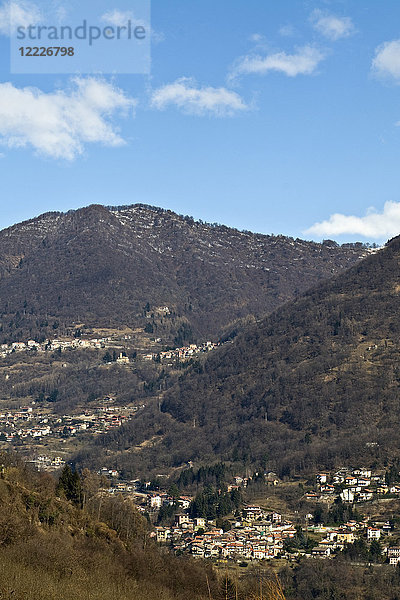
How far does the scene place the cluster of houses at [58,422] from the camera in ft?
473

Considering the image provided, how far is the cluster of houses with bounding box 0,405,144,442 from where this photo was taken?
14412 cm

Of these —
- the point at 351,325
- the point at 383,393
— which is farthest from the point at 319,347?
the point at 383,393

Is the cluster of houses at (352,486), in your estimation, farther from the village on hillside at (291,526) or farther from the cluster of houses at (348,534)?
the cluster of houses at (348,534)

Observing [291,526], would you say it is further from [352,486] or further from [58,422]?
[58,422]

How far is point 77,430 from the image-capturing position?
148 meters

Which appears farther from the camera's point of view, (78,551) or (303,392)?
(303,392)

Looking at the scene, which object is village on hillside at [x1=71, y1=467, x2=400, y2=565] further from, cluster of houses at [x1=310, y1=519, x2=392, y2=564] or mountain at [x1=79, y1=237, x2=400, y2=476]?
mountain at [x1=79, y1=237, x2=400, y2=476]

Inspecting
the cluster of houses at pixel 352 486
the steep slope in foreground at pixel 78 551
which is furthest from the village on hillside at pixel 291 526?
the steep slope in foreground at pixel 78 551

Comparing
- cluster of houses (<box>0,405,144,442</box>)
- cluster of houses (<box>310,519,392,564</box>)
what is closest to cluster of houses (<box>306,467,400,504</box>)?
cluster of houses (<box>310,519,392,564</box>)

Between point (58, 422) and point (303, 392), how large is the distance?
53245 millimetres

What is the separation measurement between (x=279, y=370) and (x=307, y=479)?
45.4 metres

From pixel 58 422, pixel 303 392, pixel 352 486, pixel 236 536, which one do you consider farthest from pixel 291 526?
pixel 58 422

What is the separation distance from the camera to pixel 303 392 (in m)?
130

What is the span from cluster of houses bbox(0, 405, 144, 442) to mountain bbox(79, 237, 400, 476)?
33.7 feet
